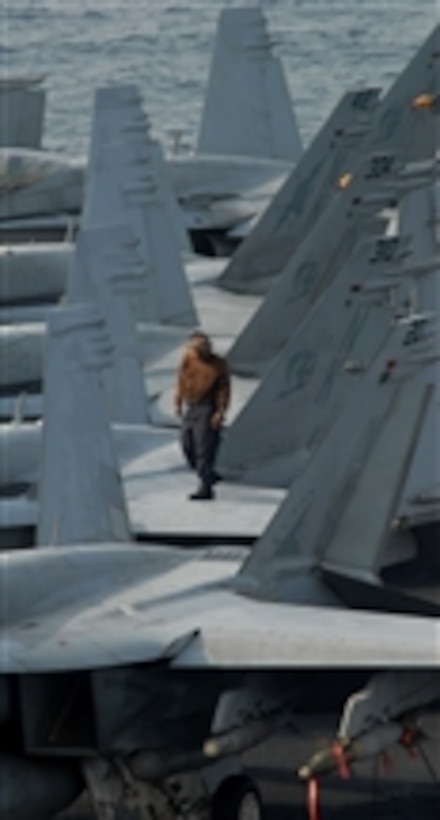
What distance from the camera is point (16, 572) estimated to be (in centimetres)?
1481

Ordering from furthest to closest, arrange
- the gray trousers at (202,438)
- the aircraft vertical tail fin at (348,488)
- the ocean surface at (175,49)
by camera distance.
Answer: the ocean surface at (175,49) < the gray trousers at (202,438) < the aircraft vertical tail fin at (348,488)

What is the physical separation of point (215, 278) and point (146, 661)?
537 inches

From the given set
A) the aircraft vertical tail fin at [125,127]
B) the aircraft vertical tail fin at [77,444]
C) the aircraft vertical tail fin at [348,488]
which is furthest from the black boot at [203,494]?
the aircraft vertical tail fin at [125,127]

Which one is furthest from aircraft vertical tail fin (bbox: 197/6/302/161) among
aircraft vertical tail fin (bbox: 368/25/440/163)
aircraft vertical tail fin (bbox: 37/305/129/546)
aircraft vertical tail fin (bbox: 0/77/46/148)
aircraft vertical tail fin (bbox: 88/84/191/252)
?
aircraft vertical tail fin (bbox: 37/305/129/546)

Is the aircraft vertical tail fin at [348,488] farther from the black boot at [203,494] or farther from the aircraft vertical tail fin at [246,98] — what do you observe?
the aircraft vertical tail fin at [246,98]

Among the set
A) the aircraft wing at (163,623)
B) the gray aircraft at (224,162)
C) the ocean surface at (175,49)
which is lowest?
the ocean surface at (175,49)

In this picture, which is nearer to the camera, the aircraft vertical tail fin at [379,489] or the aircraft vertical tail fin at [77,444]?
the aircraft vertical tail fin at [379,489]

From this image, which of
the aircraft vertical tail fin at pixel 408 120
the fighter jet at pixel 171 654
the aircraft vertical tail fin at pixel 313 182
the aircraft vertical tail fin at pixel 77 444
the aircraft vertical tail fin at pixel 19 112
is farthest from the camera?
the aircraft vertical tail fin at pixel 19 112

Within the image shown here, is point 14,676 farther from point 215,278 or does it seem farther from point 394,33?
point 394,33

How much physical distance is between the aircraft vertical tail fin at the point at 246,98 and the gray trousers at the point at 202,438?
14676 mm

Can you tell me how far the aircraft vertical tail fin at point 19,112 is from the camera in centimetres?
3469

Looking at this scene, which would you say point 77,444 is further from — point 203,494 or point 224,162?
point 224,162

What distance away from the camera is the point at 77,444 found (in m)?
16.8

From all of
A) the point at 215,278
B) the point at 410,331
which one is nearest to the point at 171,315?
the point at 215,278
